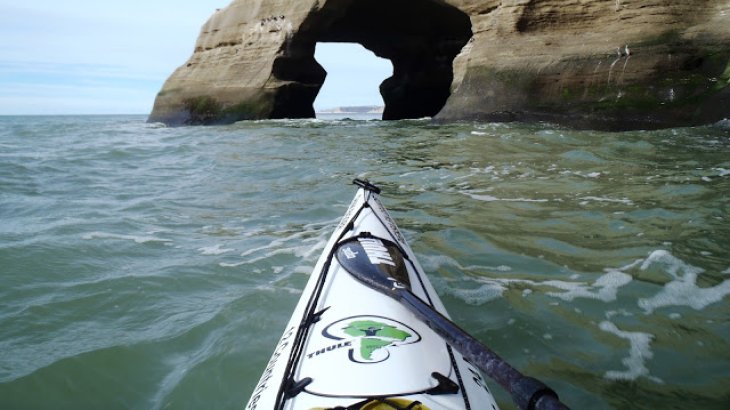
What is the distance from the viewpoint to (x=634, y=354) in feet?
8.61

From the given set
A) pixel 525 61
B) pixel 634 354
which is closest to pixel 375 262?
pixel 634 354

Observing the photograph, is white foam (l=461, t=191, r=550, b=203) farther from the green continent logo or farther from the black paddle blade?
the green continent logo

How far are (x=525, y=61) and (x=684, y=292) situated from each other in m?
9.13

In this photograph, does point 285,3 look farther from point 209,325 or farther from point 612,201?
point 209,325

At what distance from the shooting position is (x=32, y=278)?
12.7 ft

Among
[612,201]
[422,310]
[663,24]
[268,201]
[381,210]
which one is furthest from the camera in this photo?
[663,24]

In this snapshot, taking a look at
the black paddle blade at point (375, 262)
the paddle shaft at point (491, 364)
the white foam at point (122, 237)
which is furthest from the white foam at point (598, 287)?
the white foam at point (122, 237)

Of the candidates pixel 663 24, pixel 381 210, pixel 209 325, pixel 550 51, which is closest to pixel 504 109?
pixel 550 51

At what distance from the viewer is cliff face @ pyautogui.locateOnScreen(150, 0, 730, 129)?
381 inches

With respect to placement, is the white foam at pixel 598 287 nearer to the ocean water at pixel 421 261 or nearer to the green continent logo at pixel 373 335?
the ocean water at pixel 421 261

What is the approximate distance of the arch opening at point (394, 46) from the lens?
57.8ft

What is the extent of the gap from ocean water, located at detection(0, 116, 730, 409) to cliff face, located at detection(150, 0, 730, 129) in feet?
6.37

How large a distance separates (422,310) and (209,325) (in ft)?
5.24

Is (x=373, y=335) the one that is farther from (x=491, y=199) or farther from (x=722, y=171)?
(x=722, y=171)
